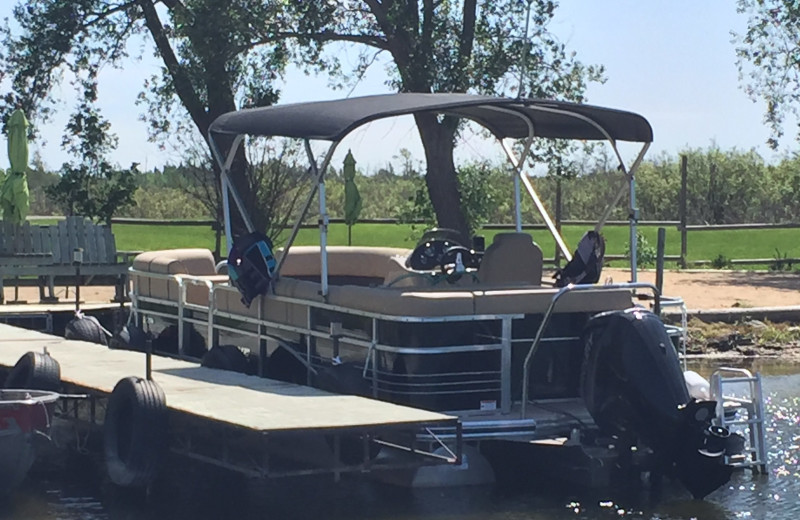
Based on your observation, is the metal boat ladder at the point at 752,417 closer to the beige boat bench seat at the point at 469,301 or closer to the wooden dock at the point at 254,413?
the beige boat bench seat at the point at 469,301

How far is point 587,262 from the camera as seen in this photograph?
1169 centimetres

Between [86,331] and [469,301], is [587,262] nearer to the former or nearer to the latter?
[469,301]

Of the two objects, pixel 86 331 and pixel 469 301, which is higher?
pixel 469 301

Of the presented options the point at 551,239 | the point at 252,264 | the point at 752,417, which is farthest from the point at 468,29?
the point at 752,417

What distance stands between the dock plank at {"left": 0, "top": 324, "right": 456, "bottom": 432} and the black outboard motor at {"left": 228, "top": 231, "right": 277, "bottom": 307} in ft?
2.35

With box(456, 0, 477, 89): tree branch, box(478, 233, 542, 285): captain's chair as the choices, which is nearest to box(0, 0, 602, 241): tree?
box(456, 0, 477, 89): tree branch

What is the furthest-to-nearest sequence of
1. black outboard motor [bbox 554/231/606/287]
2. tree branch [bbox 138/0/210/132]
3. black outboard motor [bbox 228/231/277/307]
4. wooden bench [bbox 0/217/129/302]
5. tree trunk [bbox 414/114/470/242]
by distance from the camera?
tree branch [bbox 138/0/210/132]
tree trunk [bbox 414/114/470/242]
wooden bench [bbox 0/217/129/302]
black outboard motor [bbox 554/231/606/287]
black outboard motor [bbox 228/231/277/307]

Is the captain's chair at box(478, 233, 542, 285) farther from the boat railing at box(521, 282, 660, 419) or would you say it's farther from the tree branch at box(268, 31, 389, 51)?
the tree branch at box(268, 31, 389, 51)

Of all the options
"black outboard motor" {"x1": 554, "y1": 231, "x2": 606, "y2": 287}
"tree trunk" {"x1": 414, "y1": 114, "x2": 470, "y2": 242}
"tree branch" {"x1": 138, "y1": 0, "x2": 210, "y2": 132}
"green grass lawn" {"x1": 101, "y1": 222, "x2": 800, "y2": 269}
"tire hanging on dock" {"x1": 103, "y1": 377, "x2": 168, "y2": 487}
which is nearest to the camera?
"tire hanging on dock" {"x1": 103, "y1": 377, "x2": 168, "y2": 487}

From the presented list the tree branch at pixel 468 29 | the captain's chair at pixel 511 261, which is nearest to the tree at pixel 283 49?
the tree branch at pixel 468 29

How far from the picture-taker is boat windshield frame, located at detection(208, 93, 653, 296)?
10.4m

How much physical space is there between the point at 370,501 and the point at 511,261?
2.40 m

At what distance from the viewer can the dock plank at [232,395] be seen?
8.82m

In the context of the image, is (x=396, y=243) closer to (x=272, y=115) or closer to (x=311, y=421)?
(x=272, y=115)
